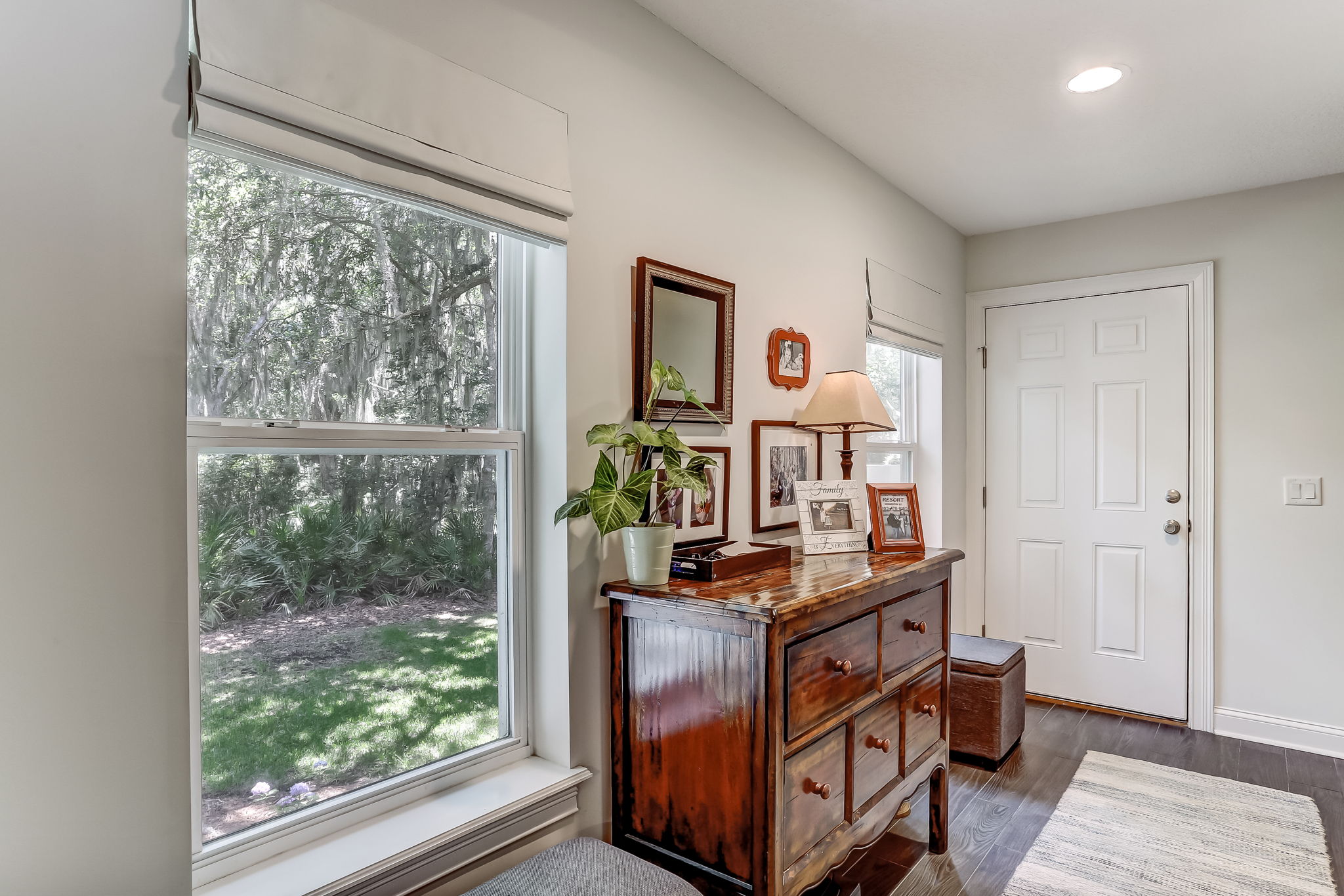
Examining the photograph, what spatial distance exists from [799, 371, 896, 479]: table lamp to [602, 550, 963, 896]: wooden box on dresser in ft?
1.98

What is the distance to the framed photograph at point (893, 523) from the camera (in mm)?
2367

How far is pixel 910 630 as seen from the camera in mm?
2102

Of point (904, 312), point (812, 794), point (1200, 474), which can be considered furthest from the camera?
point (1200, 474)

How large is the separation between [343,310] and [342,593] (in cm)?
55

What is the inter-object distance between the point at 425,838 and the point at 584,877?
0.31 m

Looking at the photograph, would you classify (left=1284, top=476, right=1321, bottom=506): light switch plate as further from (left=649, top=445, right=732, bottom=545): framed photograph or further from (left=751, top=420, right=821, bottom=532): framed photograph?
(left=649, top=445, right=732, bottom=545): framed photograph

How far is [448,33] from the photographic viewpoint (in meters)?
1.48

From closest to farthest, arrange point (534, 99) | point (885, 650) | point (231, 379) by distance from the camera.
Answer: point (231, 379) < point (534, 99) < point (885, 650)

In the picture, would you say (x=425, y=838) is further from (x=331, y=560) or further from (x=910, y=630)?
(x=910, y=630)

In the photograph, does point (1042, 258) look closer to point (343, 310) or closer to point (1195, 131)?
point (1195, 131)

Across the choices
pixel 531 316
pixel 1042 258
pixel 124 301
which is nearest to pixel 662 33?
pixel 531 316

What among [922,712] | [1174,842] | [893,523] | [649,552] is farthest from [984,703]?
[649,552]

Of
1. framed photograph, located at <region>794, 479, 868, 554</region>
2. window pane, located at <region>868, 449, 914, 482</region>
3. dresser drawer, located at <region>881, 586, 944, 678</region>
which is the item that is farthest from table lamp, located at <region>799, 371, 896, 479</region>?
window pane, located at <region>868, 449, 914, 482</region>

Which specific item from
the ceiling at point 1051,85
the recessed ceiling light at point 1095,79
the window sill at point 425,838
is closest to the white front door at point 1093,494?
the ceiling at point 1051,85
